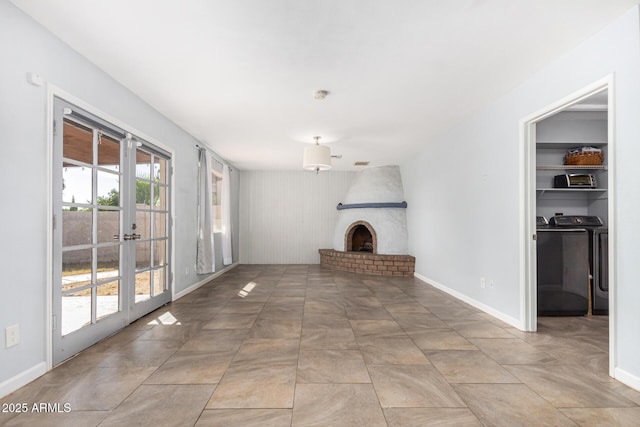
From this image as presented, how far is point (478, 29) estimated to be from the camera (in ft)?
7.15

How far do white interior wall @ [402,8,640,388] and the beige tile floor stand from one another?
1.49 ft

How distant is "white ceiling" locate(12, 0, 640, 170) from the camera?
198 cm

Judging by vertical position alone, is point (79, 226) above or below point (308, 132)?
below

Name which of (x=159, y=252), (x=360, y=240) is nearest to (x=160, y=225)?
(x=159, y=252)

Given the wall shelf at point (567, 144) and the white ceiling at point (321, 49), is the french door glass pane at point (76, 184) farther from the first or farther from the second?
the wall shelf at point (567, 144)

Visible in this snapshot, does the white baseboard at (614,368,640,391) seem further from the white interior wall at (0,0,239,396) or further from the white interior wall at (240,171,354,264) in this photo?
the white interior wall at (240,171,354,264)

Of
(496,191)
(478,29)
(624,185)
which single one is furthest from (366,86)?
(624,185)

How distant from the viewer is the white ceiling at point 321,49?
1.98 meters

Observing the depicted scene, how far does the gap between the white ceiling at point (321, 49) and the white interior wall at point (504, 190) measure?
17cm

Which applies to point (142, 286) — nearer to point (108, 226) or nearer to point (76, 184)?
point (108, 226)

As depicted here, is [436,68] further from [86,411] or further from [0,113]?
[86,411]

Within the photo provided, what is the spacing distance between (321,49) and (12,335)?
2793mm

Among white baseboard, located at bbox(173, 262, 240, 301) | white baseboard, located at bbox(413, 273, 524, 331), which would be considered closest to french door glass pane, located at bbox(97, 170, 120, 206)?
white baseboard, located at bbox(173, 262, 240, 301)

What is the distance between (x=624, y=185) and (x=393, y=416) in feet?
6.73
